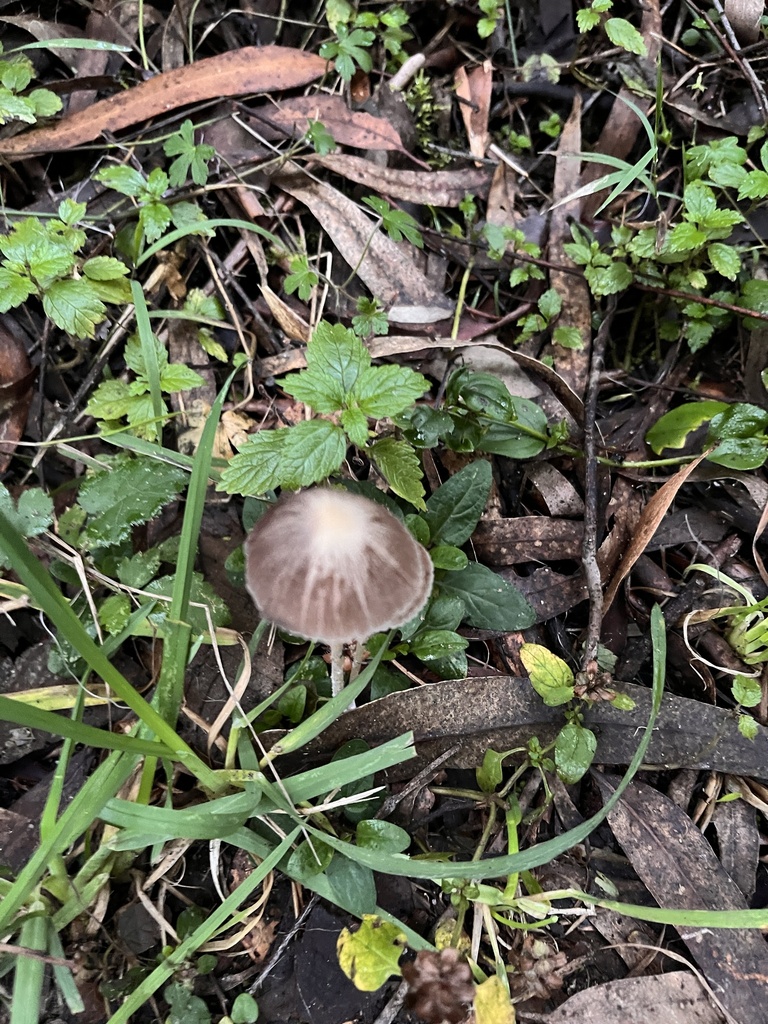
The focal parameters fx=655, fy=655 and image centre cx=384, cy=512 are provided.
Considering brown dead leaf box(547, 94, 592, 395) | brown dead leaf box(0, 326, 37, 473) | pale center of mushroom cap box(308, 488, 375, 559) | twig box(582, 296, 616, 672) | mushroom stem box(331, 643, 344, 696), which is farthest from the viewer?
brown dead leaf box(547, 94, 592, 395)

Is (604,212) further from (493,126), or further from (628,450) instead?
(628,450)

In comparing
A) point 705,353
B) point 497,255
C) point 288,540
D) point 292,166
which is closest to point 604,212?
point 497,255

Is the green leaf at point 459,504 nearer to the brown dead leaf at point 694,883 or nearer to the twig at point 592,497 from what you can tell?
the twig at point 592,497

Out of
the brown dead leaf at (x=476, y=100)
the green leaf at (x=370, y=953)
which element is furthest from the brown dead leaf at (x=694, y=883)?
the brown dead leaf at (x=476, y=100)

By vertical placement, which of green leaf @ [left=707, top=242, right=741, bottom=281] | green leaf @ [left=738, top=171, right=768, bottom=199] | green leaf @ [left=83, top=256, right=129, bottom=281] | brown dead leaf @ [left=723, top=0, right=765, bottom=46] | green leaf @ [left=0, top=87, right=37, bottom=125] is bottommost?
green leaf @ [left=83, top=256, right=129, bottom=281]

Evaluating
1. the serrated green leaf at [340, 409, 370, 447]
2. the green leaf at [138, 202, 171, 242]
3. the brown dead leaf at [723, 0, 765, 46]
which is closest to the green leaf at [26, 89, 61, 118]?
the green leaf at [138, 202, 171, 242]

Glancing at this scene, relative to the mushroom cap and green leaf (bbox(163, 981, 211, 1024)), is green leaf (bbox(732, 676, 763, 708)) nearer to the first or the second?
the mushroom cap
